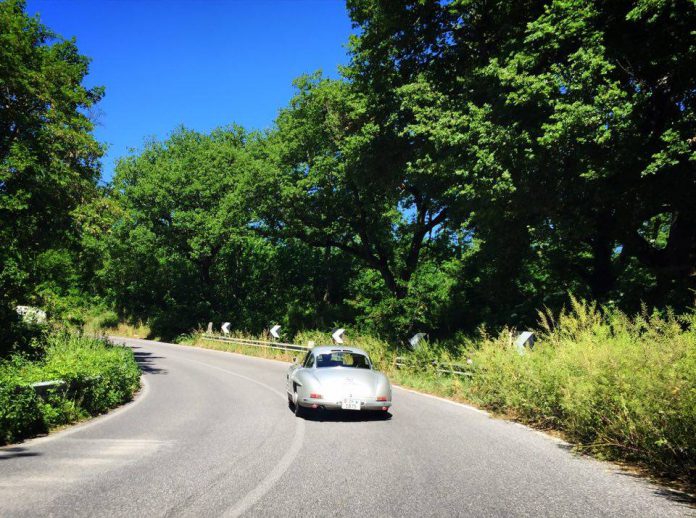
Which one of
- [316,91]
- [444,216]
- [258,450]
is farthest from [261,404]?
[316,91]

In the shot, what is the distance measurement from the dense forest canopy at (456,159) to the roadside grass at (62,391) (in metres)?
5.80

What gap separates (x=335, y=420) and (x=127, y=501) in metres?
5.07

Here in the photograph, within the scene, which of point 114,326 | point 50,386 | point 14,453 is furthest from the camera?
point 114,326

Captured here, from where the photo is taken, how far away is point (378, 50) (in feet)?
57.3

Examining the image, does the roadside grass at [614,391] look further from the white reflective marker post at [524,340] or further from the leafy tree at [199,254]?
the leafy tree at [199,254]

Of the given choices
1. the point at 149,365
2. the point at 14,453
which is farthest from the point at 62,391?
the point at 149,365

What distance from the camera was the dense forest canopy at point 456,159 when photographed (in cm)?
1130

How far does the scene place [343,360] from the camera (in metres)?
9.87

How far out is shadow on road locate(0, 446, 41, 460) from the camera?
6062 mm

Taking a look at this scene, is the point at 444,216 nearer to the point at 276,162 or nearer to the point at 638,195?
the point at 276,162

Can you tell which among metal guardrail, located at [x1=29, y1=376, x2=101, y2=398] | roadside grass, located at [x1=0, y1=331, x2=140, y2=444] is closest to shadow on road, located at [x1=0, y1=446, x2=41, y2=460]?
roadside grass, located at [x1=0, y1=331, x2=140, y2=444]

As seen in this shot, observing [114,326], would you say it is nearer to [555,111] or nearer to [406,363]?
[406,363]

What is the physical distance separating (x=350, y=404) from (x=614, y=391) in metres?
4.35

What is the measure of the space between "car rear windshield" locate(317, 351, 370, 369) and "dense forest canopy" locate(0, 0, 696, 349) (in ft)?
20.1
